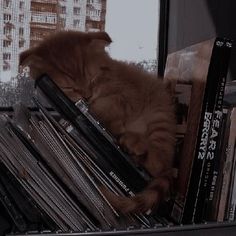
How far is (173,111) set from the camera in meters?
1.06

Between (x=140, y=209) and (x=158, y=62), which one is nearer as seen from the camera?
(x=140, y=209)

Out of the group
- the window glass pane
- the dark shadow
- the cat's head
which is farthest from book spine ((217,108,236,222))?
the dark shadow

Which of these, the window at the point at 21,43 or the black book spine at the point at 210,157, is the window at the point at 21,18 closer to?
the window at the point at 21,43

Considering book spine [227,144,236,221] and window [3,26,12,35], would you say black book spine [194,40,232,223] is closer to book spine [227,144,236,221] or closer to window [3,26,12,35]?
book spine [227,144,236,221]

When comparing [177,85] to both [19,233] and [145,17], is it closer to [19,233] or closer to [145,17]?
[19,233]

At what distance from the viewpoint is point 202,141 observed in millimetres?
924

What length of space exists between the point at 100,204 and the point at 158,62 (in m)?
0.94

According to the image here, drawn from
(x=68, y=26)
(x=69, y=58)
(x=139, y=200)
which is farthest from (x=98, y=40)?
(x=68, y=26)

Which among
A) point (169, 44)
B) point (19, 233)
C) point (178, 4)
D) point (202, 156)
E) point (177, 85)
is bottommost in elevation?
point (19, 233)

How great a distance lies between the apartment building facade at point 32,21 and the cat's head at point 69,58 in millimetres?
457

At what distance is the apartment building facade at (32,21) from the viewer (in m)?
1.52

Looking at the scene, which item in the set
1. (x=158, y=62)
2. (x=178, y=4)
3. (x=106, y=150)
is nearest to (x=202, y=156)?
(x=106, y=150)

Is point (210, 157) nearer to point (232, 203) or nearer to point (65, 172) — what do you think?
point (232, 203)

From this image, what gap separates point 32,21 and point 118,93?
675 millimetres
